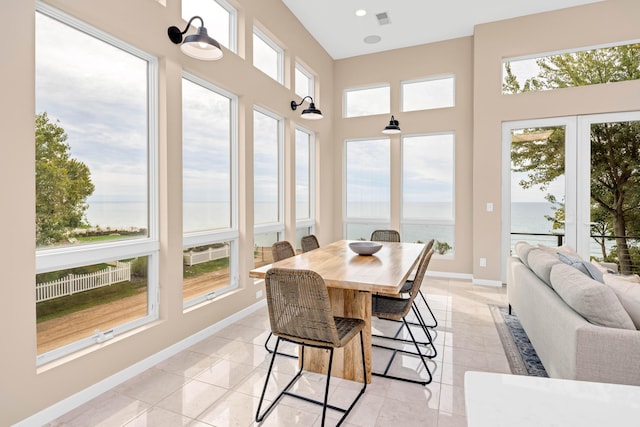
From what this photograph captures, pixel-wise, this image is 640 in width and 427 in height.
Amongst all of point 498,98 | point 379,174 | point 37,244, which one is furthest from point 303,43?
point 37,244

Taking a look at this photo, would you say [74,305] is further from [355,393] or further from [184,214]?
[355,393]

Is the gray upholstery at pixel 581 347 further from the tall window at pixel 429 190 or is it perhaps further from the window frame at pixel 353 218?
the window frame at pixel 353 218

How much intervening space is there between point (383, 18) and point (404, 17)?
292 mm

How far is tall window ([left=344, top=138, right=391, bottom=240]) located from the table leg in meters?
3.72

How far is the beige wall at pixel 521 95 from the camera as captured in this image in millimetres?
4414

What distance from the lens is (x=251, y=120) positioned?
3816mm

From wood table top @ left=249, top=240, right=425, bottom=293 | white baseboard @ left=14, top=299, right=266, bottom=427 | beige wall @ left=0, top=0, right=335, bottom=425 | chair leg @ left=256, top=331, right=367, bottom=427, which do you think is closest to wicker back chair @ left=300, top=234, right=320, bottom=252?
wood table top @ left=249, top=240, right=425, bottom=293

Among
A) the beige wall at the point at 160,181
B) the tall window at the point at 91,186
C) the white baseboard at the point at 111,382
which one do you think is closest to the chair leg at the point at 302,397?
→ the white baseboard at the point at 111,382

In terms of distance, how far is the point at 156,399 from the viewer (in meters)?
2.18

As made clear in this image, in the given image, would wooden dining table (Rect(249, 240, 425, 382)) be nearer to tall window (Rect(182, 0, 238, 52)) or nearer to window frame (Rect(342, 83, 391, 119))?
tall window (Rect(182, 0, 238, 52))

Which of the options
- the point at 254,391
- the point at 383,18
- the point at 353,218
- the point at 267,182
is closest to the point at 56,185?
the point at 254,391

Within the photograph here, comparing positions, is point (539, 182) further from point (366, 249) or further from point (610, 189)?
point (366, 249)

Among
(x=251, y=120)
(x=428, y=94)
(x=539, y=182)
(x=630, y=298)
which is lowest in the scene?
(x=630, y=298)

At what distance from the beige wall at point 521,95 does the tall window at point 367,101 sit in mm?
1491
